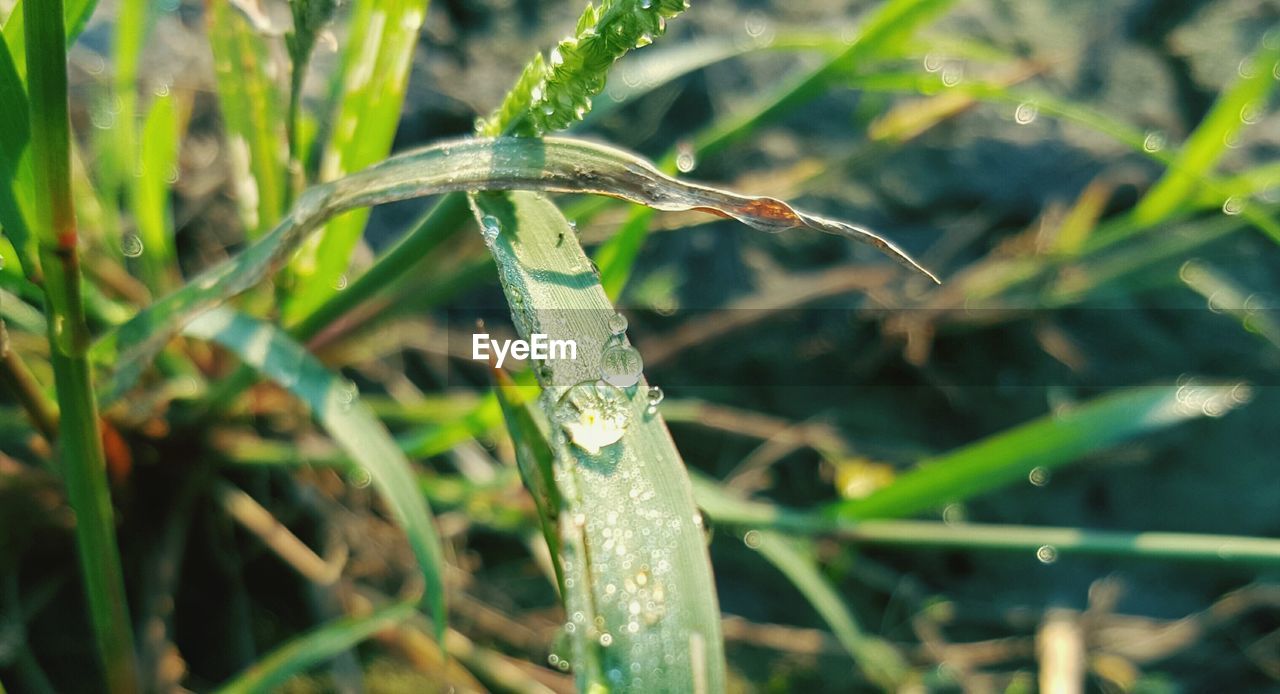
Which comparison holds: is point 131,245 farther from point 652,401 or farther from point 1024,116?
point 1024,116

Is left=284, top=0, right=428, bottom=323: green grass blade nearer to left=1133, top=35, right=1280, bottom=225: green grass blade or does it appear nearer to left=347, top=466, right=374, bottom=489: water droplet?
left=347, top=466, right=374, bottom=489: water droplet

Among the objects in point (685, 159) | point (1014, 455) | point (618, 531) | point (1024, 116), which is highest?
point (1024, 116)

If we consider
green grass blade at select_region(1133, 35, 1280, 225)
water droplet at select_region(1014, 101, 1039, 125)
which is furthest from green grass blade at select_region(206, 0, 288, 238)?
water droplet at select_region(1014, 101, 1039, 125)

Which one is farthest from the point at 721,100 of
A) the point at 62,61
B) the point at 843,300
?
the point at 62,61

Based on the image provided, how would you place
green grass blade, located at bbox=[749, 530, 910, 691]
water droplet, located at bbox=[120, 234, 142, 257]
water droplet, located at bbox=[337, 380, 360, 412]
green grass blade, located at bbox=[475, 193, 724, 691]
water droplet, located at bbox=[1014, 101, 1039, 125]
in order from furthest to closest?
1. water droplet, located at bbox=[1014, 101, 1039, 125]
2. water droplet, located at bbox=[120, 234, 142, 257]
3. green grass blade, located at bbox=[749, 530, 910, 691]
4. water droplet, located at bbox=[337, 380, 360, 412]
5. green grass blade, located at bbox=[475, 193, 724, 691]

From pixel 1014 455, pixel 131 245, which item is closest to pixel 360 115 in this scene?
pixel 131 245

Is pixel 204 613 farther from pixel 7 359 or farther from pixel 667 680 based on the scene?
pixel 667 680
